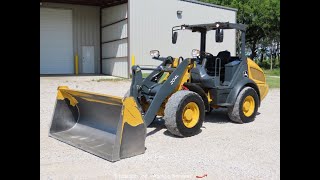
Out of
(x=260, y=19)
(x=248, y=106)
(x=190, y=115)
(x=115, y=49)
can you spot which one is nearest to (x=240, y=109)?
(x=248, y=106)

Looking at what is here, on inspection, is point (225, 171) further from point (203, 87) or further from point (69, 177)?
point (203, 87)

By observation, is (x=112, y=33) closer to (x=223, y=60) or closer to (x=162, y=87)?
(x=223, y=60)

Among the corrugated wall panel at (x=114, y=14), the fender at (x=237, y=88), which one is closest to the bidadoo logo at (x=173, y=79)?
the fender at (x=237, y=88)

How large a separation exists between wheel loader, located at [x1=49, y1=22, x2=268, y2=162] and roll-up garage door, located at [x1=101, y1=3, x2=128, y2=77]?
13692mm

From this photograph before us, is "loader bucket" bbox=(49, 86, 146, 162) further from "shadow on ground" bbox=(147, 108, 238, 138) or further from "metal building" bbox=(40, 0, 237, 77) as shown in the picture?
"metal building" bbox=(40, 0, 237, 77)

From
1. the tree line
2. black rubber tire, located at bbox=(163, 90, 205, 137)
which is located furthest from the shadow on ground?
the tree line

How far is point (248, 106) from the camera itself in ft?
28.2

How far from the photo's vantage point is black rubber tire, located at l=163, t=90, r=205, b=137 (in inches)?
263

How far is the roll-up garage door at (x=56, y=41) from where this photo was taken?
25000mm

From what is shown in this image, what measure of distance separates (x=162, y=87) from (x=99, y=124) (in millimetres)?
1310

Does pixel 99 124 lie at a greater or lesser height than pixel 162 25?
lesser

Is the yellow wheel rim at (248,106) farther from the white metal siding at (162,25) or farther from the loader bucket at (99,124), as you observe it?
the white metal siding at (162,25)

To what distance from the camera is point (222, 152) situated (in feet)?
19.6

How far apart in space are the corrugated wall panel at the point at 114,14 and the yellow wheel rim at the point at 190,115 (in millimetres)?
15813
